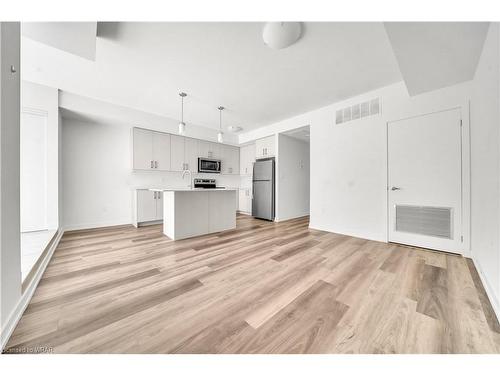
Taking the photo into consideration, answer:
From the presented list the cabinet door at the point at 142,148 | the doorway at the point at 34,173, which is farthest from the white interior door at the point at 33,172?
the cabinet door at the point at 142,148

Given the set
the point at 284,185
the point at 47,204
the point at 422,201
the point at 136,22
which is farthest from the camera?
the point at 284,185

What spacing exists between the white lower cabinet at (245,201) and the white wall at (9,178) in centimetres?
478

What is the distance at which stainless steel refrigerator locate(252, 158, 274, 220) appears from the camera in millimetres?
4820

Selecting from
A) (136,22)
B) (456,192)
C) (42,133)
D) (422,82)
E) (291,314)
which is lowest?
(291,314)

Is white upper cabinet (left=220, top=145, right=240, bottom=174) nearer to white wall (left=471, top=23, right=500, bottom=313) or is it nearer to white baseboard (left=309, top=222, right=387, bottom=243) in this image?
white baseboard (left=309, top=222, right=387, bottom=243)

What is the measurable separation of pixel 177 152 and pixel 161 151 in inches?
16.0

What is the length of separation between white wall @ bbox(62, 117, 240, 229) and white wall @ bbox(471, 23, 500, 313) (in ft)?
18.5

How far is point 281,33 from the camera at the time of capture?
1790mm

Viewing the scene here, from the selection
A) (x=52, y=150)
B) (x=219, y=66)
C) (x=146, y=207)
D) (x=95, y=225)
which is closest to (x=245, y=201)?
(x=146, y=207)

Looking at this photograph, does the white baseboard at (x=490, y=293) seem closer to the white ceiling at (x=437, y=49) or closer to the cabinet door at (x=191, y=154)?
the white ceiling at (x=437, y=49)

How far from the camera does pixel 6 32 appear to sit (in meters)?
1.13
